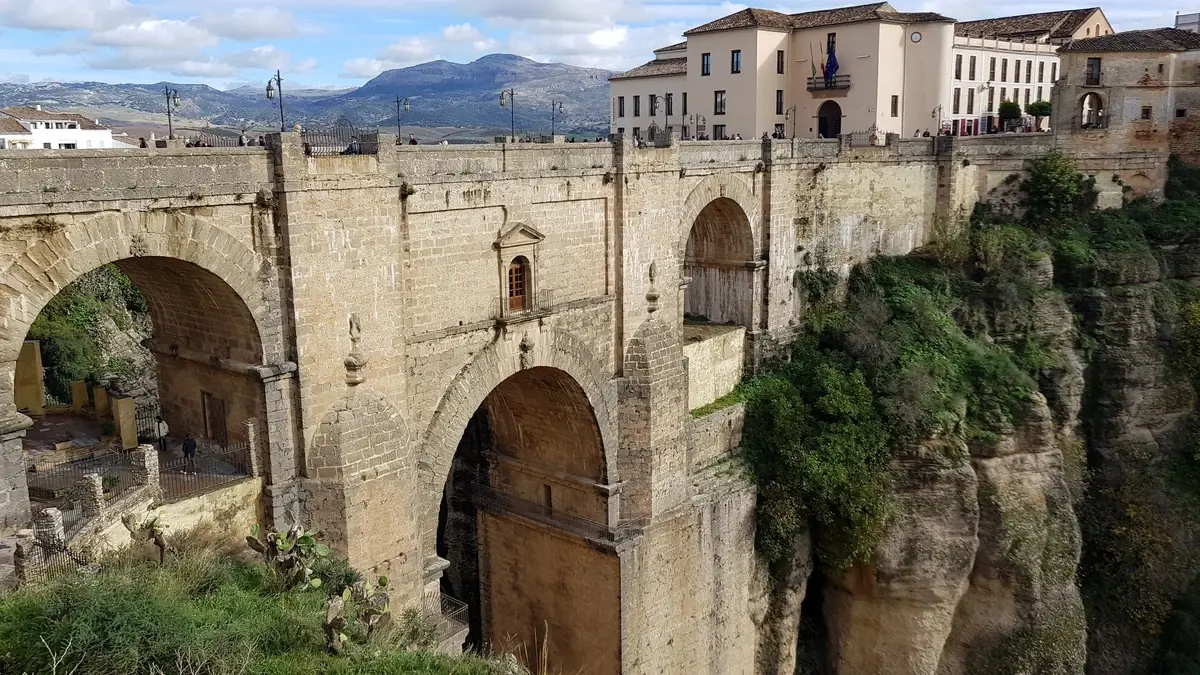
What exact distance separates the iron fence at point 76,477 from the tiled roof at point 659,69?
107 feet

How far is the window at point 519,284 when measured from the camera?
17.4 meters

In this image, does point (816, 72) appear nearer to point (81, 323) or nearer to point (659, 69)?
point (659, 69)

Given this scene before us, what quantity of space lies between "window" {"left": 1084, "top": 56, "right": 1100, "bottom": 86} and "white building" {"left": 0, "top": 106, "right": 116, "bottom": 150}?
4035cm

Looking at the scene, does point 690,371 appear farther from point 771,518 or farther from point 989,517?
point 989,517

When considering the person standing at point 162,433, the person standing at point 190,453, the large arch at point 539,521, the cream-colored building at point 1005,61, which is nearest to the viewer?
the person standing at point 190,453

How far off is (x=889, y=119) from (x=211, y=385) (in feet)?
94.8

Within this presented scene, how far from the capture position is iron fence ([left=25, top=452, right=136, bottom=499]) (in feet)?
41.7

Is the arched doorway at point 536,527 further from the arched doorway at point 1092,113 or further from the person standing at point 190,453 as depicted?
the arched doorway at point 1092,113

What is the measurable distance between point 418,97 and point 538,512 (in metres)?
110

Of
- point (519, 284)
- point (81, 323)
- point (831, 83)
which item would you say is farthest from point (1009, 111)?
point (81, 323)

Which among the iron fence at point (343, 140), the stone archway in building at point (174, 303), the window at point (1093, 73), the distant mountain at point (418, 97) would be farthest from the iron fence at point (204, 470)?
the distant mountain at point (418, 97)

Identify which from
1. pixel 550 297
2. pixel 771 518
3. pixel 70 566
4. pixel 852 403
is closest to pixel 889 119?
pixel 852 403

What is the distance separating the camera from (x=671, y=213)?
20.6 meters

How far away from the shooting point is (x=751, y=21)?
3572 cm
